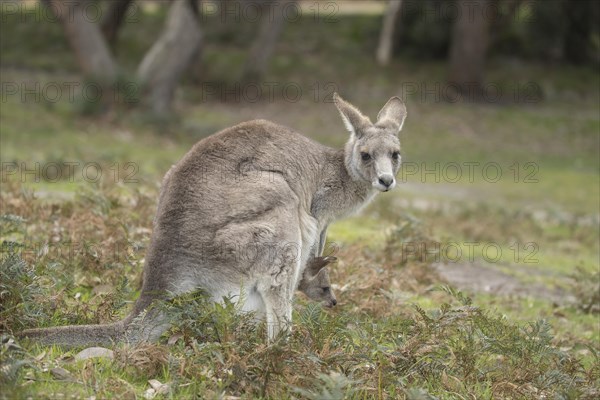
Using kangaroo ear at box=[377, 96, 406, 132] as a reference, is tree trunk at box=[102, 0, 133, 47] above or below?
below

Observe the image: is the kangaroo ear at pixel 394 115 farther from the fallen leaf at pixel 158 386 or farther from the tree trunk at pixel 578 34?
the tree trunk at pixel 578 34

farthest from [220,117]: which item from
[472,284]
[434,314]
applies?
[434,314]

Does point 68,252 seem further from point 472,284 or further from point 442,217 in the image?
point 442,217

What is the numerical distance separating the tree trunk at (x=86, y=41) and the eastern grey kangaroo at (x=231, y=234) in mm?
16948

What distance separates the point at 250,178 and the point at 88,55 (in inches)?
725

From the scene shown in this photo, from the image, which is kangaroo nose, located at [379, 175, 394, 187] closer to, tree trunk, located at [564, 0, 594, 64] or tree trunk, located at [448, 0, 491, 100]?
tree trunk, located at [448, 0, 491, 100]

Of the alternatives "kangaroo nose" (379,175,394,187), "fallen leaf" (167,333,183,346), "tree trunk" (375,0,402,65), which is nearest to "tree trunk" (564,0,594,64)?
"tree trunk" (375,0,402,65)

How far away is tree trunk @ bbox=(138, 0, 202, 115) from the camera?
24000 millimetres

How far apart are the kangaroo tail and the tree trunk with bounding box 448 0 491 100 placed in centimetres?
2661

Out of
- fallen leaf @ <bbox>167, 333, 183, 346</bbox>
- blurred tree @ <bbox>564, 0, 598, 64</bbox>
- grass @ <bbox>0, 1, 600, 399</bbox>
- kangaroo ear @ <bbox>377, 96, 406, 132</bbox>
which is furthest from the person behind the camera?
blurred tree @ <bbox>564, 0, 598, 64</bbox>

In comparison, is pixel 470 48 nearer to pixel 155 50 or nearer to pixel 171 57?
pixel 171 57

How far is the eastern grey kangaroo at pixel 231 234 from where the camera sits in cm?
629

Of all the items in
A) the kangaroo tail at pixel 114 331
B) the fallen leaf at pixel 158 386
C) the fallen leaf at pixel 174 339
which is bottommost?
the fallen leaf at pixel 174 339

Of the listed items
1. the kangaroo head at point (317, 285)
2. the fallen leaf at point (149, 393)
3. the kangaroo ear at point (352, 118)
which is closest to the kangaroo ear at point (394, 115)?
the kangaroo ear at point (352, 118)
